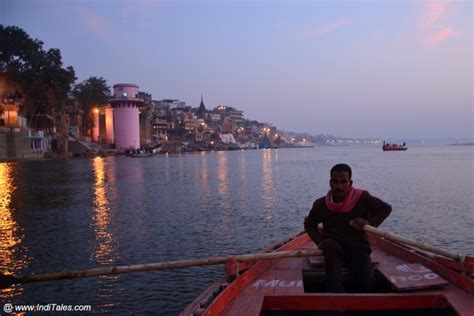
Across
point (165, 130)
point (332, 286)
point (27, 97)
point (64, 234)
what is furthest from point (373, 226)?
point (165, 130)

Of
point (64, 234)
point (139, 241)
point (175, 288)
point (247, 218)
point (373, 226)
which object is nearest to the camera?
point (373, 226)

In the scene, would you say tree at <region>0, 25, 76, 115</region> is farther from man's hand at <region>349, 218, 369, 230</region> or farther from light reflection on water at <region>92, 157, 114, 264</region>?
man's hand at <region>349, 218, 369, 230</region>

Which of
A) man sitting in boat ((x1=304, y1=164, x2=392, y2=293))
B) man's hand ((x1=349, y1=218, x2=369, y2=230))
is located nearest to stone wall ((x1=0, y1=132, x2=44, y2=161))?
man sitting in boat ((x1=304, y1=164, x2=392, y2=293))

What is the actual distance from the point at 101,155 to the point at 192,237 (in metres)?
87.4

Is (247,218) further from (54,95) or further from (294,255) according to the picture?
(54,95)

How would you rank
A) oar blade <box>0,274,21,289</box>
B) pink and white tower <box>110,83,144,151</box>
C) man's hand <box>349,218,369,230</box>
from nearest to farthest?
man's hand <box>349,218,369,230</box> < oar blade <box>0,274,21,289</box> < pink and white tower <box>110,83,144,151</box>

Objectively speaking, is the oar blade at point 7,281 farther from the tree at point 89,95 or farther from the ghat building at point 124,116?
the tree at point 89,95

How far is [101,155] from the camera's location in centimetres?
9875

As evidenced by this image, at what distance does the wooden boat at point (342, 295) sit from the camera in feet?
17.9

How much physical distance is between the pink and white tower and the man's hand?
97.0 metres

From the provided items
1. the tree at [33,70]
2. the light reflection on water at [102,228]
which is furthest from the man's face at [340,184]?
the tree at [33,70]

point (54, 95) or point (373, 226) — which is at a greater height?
point (54, 95)

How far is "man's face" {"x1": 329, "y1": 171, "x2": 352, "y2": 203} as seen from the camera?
5996mm

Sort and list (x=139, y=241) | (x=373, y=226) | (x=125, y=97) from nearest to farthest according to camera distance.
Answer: (x=373, y=226) < (x=139, y=241) < (x=125, y=97)
